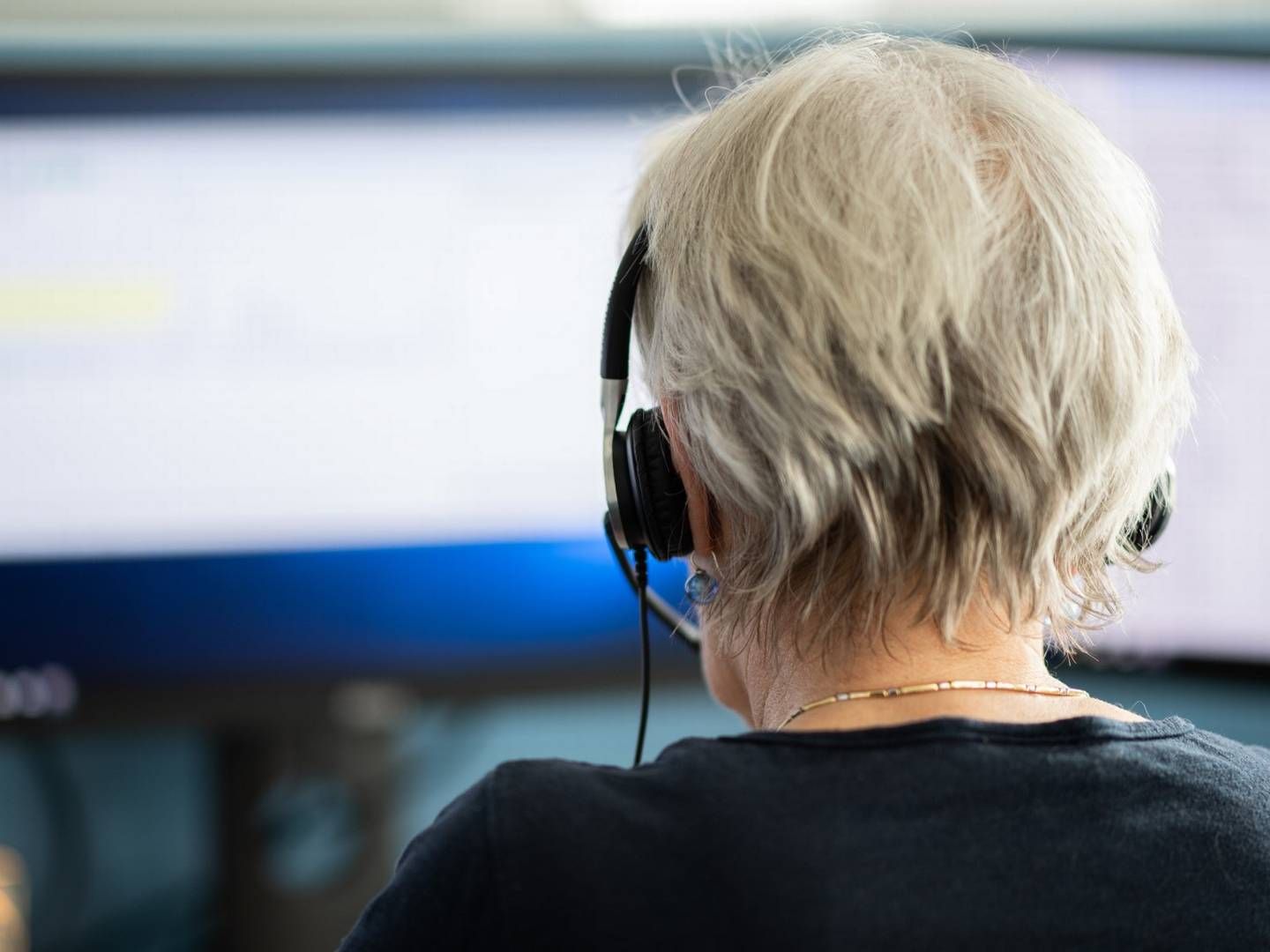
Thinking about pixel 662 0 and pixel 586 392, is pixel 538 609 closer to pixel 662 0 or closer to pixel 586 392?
pixel 586 392

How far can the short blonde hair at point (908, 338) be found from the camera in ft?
1.67

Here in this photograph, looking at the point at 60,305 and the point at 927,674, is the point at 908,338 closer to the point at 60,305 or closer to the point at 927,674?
the point at 927,674

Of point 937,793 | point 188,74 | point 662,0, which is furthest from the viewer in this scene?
point 662,0

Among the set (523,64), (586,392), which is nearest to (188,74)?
(523,64)

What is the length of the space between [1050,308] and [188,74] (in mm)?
846

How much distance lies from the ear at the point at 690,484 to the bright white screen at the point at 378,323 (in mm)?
510

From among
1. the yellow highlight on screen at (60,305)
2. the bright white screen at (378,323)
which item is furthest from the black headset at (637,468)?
the yellow highlight on screen at (60,305)

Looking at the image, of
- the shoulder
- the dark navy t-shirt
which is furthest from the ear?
the shoulder

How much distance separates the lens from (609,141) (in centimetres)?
111

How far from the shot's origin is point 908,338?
0.50m

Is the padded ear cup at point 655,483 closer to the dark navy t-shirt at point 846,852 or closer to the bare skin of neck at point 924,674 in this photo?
the bare skin of neck at point 924,674

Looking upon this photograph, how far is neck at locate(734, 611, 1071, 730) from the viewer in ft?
1.75

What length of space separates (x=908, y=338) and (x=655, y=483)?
16 cm

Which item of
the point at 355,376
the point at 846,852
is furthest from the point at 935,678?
the point at 355,376
